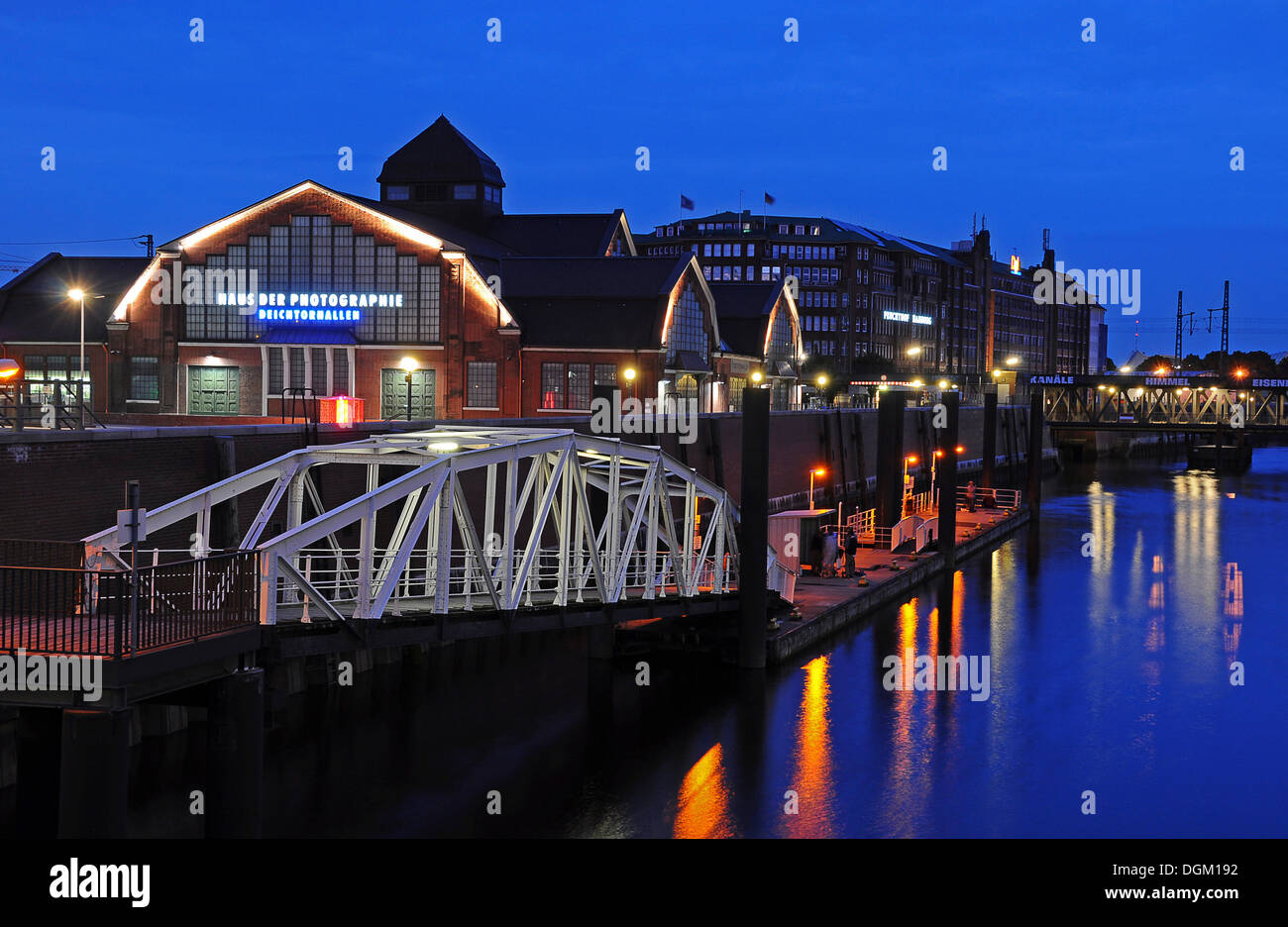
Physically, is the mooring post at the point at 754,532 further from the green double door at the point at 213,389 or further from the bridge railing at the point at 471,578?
the green double door at the point at 213,389

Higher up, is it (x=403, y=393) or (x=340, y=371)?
(x=340, y=371)

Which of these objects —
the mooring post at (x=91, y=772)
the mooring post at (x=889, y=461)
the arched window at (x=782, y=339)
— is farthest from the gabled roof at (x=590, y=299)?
the mooring post at (x=91, y=772)

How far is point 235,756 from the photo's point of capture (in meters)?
17.4

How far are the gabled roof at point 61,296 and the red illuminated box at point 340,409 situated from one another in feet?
55.4

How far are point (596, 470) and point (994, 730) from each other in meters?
11.0

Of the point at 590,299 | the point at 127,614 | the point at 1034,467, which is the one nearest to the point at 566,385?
the point at 590,299

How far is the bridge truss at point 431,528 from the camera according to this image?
66.2 feet

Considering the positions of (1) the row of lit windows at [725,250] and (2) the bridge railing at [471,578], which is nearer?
(2) the bridge railing at [471,578]

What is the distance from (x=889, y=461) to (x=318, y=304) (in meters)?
28.0

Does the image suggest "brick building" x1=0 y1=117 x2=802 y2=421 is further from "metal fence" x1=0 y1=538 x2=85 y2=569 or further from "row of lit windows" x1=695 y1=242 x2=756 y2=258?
"row of lit windows" x1=695 y1=242 x2=756 y2=258

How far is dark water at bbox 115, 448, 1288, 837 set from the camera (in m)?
24.5

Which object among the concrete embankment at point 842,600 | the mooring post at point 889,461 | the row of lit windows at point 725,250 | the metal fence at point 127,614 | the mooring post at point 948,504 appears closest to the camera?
the metal fence at point 127,614

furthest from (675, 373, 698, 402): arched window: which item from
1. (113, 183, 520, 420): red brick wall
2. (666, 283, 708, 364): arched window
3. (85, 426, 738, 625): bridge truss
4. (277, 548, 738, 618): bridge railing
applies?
(85, 426, 738, 625): bridge truss

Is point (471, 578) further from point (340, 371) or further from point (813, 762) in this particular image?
point (340, 371)
